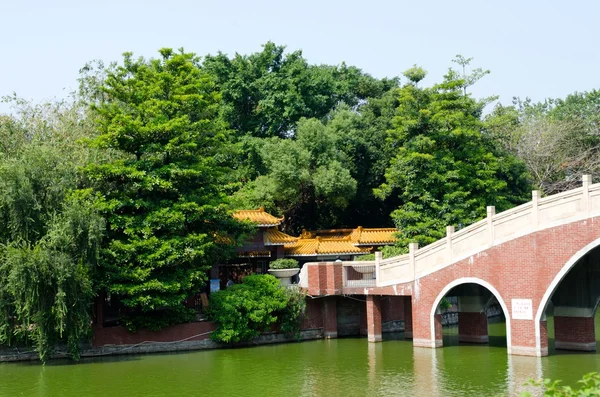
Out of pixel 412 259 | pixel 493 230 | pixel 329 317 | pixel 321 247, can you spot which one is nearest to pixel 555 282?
pixel 493 230

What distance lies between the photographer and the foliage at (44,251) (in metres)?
19.1

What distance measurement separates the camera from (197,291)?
22.2 m

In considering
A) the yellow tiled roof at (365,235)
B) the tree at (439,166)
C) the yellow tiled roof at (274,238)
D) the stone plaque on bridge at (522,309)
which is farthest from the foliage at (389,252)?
the stone plaque on bridge at (522,309)

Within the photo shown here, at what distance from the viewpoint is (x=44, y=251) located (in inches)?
755

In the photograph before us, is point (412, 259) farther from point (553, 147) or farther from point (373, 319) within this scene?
point (553, 147)

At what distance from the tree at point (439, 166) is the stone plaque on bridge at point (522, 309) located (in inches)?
257

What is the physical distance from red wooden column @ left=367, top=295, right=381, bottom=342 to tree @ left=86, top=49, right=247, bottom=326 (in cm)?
451

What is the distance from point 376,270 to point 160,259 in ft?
20.6

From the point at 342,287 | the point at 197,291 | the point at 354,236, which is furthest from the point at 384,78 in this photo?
the point at 197,291

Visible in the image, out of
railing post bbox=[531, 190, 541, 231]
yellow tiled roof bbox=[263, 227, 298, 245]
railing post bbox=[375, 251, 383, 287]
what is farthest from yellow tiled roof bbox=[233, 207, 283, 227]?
railing post bbox=[531, 190, 541, 231]

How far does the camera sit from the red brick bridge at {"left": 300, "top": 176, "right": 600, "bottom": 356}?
18.5 m

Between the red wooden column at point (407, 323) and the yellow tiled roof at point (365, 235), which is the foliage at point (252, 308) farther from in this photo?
the yellow tiled roof at point (365, 235)

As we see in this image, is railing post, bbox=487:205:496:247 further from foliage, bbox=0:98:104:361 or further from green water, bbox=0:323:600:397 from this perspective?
foliage, bbox=0:98:104:361

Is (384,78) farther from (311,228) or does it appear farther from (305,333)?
(305,333)
